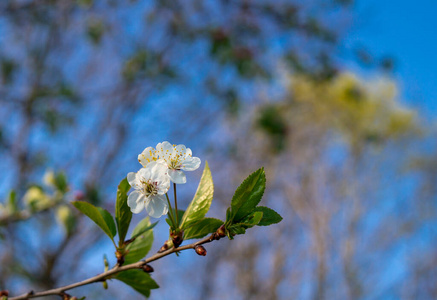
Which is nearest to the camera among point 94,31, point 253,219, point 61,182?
point 253,219

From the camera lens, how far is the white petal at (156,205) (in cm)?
50

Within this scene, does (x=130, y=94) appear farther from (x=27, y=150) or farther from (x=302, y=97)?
(x=302, y=97)

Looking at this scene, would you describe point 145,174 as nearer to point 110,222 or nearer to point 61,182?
point 110,222

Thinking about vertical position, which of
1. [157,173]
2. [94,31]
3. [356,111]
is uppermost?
[356,111]

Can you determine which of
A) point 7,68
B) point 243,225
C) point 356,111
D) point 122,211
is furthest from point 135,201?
point 356,111

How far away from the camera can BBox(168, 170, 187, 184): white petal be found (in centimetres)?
49

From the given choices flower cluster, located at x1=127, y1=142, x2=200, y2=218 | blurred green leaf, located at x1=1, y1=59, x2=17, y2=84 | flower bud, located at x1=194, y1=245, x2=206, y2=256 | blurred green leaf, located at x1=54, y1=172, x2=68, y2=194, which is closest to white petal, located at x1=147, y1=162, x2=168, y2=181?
flower cluster, located at x1=127, y1=142, x2=200, y2=218

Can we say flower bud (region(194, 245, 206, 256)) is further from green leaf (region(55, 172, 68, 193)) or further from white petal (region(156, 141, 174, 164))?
green leaf (region(55, 172, 68, 193))

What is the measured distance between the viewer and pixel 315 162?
6859 mm

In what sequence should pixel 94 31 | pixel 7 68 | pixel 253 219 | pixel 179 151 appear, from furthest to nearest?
1. pixel 94 31
2. pixel 7 68
3. pixel 179 151
4. pixel 253 219

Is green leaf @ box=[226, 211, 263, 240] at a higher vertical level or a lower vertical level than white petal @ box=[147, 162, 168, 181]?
lower

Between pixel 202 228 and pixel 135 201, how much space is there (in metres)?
0.09

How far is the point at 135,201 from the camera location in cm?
51

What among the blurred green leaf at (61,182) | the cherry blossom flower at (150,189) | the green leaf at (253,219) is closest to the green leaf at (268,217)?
the green leaf at (253,219)
